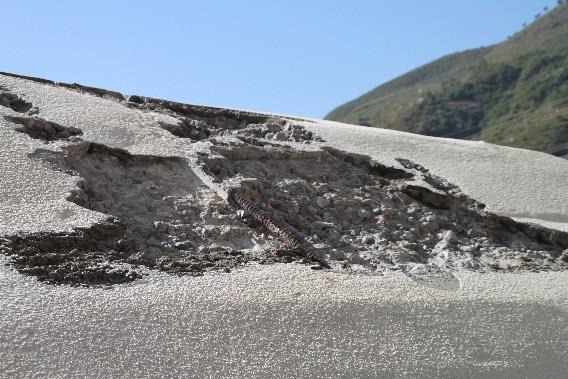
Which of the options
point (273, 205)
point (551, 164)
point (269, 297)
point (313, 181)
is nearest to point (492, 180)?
point (551, 164)

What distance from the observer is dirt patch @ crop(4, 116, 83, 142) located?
5.66 meters

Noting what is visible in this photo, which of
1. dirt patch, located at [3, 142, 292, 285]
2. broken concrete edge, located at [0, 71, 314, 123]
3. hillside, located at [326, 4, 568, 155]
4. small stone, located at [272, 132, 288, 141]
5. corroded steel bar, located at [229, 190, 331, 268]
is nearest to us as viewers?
dirt patch, located at [3, 142, 292, 285]

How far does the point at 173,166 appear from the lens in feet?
18.6

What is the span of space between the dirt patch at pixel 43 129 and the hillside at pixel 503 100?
2452cm

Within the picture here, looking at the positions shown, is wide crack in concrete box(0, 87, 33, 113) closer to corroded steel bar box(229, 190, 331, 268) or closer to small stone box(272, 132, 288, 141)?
corroded steel bar box(229, 190, 331, 268)

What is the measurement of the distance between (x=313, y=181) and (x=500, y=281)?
1.84 metres

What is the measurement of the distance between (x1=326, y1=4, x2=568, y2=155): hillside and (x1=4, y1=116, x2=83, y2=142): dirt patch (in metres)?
24.5

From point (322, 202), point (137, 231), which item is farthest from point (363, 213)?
point (137, 231)

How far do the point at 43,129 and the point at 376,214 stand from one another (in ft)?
9.06

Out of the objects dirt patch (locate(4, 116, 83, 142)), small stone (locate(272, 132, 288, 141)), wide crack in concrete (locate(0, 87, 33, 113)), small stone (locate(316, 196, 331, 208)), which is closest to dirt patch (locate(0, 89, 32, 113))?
wide crack in concrete (locate(0, 87, 33, 113))

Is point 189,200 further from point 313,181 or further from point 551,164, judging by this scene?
point 551,164

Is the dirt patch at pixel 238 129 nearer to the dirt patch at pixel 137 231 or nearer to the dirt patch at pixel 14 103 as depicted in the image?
the dirt patch at pixel 137 231

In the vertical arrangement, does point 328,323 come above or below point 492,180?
below

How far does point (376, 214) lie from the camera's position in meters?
5.76
